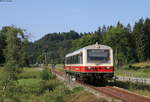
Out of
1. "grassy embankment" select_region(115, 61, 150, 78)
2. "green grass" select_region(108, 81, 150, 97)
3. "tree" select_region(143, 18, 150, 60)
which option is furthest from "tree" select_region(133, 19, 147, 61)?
"green grass" select_region(108, 81, 150, 97)

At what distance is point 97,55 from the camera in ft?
102

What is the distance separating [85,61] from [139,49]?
88560mm

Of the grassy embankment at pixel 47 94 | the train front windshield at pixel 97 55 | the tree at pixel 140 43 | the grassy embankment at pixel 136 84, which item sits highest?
the tree at pixel 140 43

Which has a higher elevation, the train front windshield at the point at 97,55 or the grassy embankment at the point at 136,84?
the train front windshield at the point at 97,55

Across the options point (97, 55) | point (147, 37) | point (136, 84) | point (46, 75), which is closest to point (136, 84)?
point (136, 84)

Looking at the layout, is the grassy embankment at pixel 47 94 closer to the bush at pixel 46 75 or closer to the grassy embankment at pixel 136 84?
the bush at pixel 46 75

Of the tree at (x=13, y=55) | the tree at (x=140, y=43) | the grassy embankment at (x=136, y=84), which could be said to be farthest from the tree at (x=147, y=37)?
the tree at (x=13, y=55)

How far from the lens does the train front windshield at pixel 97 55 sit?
3075 centimetres

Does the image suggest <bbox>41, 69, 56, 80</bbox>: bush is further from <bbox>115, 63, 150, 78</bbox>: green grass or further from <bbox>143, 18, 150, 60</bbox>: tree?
<bbox>143, 18, 150, 60</bbox>: tree

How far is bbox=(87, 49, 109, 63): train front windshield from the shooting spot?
101 ft

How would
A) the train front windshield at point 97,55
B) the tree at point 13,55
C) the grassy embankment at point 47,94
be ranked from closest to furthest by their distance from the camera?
the grassy embankment at point 47,94
the tree at point 13,55
the train front windshield at point 97,55

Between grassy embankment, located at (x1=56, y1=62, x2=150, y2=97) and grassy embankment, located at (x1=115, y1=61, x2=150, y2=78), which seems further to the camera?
grassy embankment, located at (x1=115, y1=61, x2=150, y2=78)

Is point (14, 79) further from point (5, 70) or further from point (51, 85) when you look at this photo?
point (51, 85)

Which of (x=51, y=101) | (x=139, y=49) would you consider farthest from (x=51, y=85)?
(x=139, y=49)
